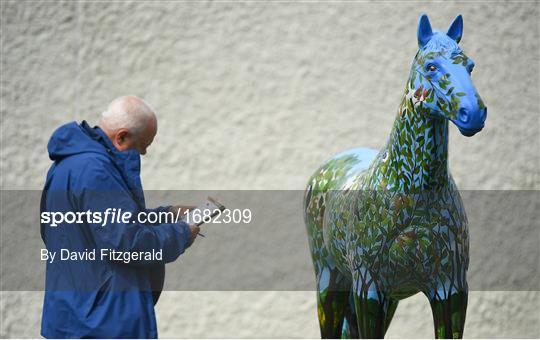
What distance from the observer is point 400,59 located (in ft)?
17.2

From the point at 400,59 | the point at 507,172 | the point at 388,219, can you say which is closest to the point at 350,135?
the point at 400,59

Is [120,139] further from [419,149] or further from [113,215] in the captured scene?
[419,149]

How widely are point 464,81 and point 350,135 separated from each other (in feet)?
7.88

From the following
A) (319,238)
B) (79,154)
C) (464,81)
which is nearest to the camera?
(464,81)

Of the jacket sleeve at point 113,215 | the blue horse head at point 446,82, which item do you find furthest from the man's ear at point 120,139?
the blue horse head at point 446,82

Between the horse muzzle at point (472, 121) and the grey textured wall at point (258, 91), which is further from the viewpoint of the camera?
the grey textured wall at point (258, 91)

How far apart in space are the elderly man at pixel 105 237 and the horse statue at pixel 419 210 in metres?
0.50

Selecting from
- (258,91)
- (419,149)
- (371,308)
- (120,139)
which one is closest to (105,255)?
(120,139)

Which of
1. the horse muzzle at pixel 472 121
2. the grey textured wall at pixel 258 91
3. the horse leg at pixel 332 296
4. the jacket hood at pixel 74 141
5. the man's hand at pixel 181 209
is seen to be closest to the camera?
the horse muzzle at pixel 472 121

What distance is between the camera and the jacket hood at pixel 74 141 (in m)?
3.05

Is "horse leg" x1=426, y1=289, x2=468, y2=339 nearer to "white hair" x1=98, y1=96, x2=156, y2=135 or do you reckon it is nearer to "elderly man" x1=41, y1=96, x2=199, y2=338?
"elderly man" x1=41, y1=96, x2=199, y2=338

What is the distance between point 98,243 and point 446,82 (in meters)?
1.00

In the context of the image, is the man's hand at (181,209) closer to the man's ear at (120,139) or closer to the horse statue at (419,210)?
the man's ear at (120,139)

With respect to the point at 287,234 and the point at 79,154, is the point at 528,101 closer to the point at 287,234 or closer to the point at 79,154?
the point at 287,234
